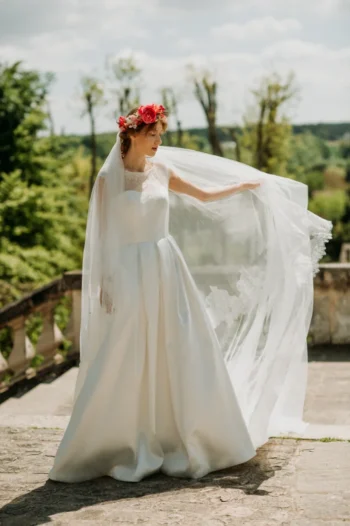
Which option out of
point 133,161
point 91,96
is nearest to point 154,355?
point 133,161

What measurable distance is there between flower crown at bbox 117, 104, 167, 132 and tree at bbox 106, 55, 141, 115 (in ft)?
90.7

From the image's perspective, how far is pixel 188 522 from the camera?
3.47 metres

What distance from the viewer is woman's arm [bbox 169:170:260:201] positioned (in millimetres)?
4703

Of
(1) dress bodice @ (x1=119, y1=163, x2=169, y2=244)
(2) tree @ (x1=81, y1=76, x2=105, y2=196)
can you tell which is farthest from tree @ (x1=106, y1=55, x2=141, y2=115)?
(1) dress bodice @ (x1=119, y1=163, x2=169, y2=244)

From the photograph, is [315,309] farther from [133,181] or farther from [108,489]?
[108,489]

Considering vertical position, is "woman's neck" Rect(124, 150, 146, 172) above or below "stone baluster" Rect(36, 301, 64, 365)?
above

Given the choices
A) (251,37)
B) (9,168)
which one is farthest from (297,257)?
(251,37)

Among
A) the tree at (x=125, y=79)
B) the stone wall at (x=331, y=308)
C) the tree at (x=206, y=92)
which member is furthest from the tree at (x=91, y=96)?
the stone wall at (x=331, y=308)

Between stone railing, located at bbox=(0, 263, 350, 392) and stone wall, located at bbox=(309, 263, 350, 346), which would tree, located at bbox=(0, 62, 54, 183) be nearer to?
→ stone railing, located at bbox=(0, 263, 350, 392)

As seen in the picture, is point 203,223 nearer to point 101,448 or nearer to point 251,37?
point 101,448

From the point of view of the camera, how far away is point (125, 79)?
105ft

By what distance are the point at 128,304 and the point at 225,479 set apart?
3.50ft

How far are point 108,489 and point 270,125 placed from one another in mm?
31389

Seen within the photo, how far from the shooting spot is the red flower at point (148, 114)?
4371 mm
